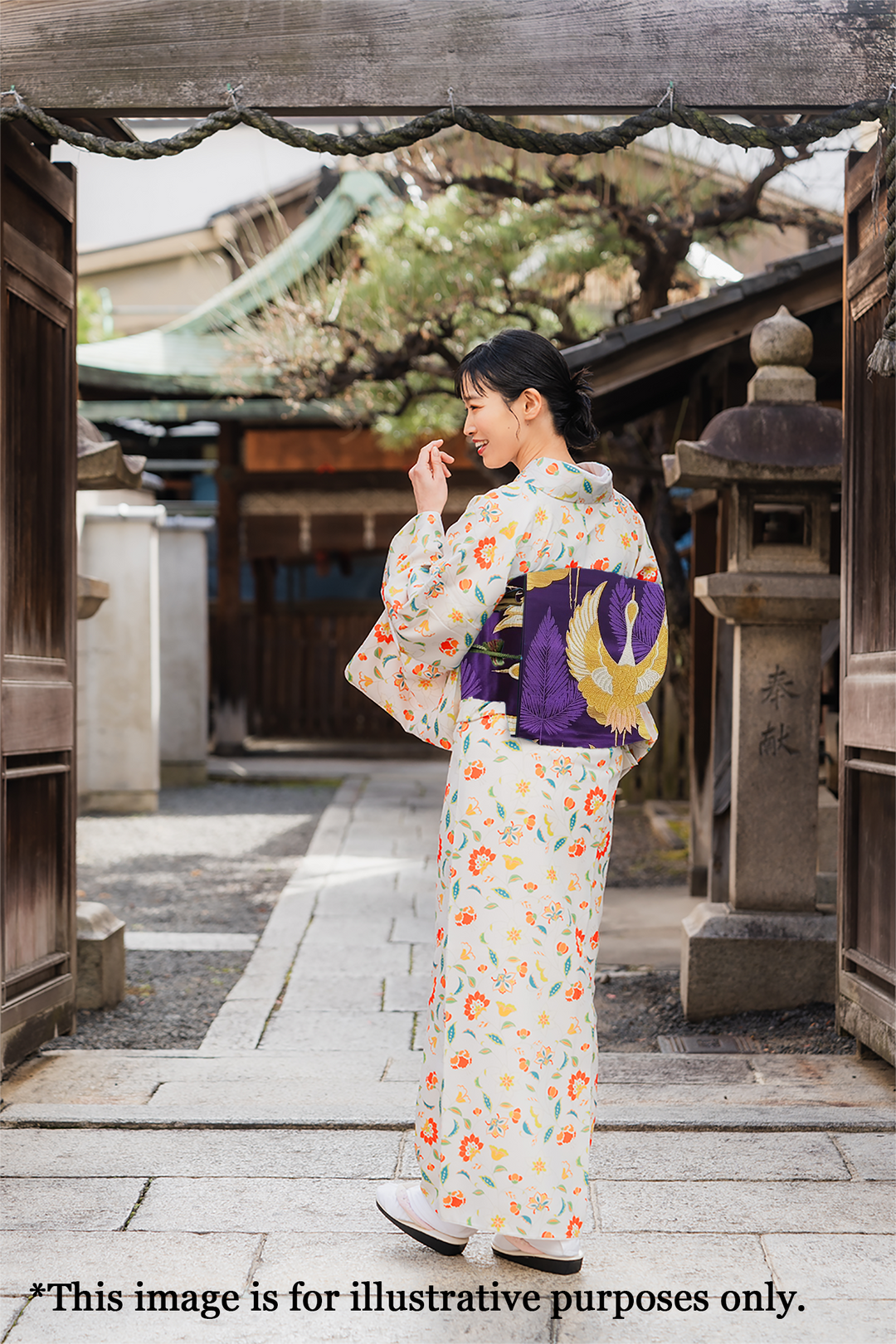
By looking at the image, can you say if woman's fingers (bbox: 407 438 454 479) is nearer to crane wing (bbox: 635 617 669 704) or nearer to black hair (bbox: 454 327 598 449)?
black hair (bbox: 454 327 598 449)

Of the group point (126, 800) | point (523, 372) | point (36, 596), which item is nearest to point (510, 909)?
point (523, 372)

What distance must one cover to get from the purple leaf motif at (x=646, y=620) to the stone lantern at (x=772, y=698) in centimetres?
240

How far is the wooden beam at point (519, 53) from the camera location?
360 centimetres

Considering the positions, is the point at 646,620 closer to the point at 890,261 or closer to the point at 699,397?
the point at 890,261

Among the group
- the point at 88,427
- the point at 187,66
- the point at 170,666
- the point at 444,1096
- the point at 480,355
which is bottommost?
the point at 444,1096

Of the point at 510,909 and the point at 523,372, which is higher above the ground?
the point at 523,372

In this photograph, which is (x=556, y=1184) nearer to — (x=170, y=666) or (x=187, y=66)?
(x=187, y=66)

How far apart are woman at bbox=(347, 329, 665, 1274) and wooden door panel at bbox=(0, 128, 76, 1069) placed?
175 centimetres

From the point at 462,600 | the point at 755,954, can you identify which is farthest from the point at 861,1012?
the point at 462,600

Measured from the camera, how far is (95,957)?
5.13m

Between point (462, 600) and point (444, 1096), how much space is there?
3.50 feet

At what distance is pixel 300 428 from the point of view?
15.0 metres

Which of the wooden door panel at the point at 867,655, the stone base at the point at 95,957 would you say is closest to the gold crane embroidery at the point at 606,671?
the wooden door panel at the point at 867,655

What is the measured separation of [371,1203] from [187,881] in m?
5.74
